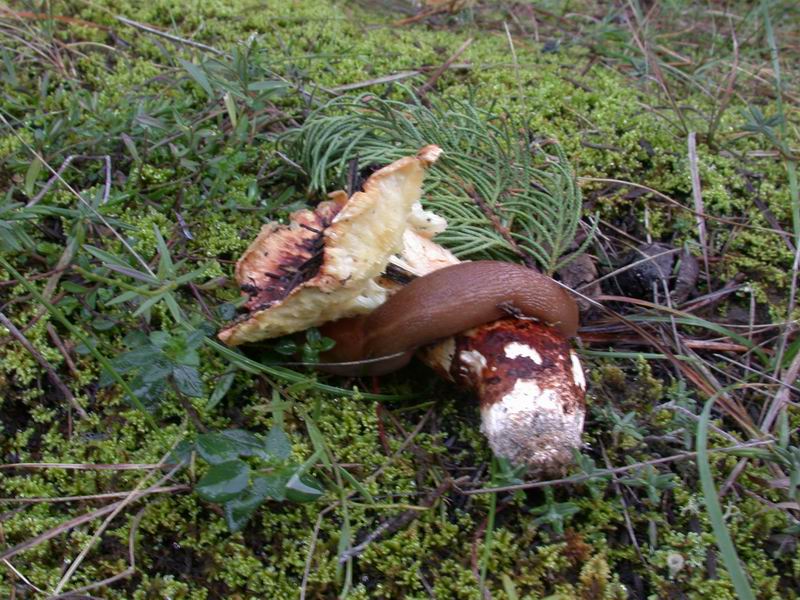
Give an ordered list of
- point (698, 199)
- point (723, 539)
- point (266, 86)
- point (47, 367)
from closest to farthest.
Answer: point (723, 539) → point (47, 367) → point (266, 86) → point (698, 199)

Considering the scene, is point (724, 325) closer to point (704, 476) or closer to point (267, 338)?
point (704, 476)

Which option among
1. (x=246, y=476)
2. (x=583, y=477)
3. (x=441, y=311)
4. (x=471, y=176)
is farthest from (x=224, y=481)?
(x=471, y=176)

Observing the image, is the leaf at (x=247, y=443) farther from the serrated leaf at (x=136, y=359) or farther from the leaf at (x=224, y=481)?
the serrated leaf at (x=136, y=359)

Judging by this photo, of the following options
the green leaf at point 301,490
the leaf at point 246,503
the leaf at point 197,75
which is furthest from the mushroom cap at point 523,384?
the leaf at point 197,75

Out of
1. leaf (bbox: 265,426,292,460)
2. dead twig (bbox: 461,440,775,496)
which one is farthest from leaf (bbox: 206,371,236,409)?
dead twig (bbox: 461,440,775,496)

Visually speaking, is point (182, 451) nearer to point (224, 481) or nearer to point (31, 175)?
point (224, 481)

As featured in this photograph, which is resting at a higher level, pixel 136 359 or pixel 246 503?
pixel 136 359

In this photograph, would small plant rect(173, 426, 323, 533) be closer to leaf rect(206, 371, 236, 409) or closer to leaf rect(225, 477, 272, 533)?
leaf rect(225, 477, 272, 533)
